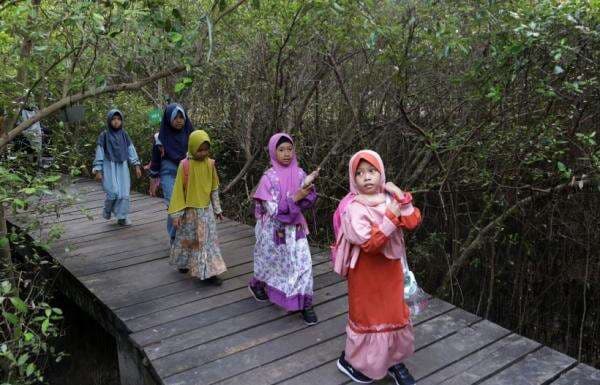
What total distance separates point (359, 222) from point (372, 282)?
1.34 ft

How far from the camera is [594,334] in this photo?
5.41 m

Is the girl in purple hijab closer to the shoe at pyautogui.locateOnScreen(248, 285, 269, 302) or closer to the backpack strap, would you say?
the shoe at pyautogui.locateOnScreen(248, 285, 269, 302)

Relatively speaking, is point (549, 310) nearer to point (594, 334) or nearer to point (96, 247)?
point (594, 334)

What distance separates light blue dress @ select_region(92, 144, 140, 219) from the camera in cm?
649

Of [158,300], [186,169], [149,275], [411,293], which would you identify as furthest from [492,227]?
[149,275]

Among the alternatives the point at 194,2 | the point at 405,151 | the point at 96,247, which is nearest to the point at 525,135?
the point at 405,151

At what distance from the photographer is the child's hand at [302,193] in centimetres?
A: 390

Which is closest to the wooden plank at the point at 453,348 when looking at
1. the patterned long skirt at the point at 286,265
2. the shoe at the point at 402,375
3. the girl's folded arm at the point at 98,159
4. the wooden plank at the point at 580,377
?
the shoe at the point at 402,375

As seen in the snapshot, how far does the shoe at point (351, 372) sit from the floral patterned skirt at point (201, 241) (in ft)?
5.54

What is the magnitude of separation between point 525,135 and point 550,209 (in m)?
0.85

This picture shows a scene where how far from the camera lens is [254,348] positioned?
12.5 feet

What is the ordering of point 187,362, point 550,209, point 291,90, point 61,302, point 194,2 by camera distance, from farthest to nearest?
1. point 61,302
2. point 291,90
3. point 194,2
4. point 550,209
5. point 187,362

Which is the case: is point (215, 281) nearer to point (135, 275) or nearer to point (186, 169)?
point (135, 275)

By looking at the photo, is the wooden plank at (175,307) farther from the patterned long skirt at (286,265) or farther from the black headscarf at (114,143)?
the black headscarf at (114,143)
